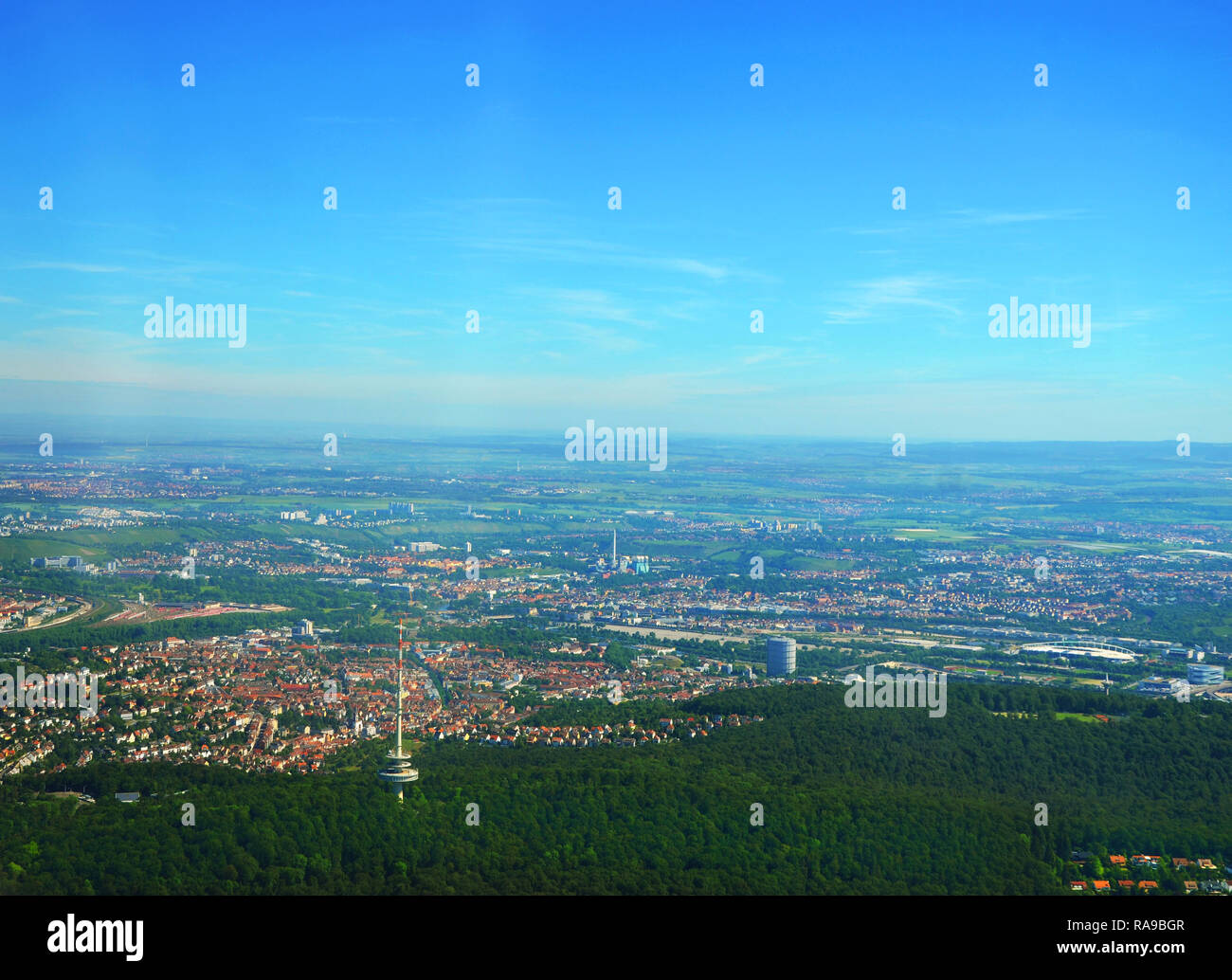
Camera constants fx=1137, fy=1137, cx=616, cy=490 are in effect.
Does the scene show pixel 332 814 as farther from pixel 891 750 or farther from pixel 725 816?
pixel 891 750

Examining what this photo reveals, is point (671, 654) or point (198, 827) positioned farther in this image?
point (671, 654)

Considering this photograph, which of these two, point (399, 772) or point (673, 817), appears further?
point (399, 772)

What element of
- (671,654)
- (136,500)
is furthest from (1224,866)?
(136,500)

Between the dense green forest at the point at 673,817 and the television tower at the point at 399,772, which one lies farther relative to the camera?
the television tower at the point at 399,772

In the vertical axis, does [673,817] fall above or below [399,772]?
below

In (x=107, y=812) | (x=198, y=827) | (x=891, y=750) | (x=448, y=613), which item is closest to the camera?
(x=198, y=827)

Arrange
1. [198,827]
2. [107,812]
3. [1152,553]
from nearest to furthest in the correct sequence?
[198,827] → [107,812] → [1152,553]

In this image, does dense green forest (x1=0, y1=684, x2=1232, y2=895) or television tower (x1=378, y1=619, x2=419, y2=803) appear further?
television tower (x1=378, y1=619, x2=419, y2=803)
